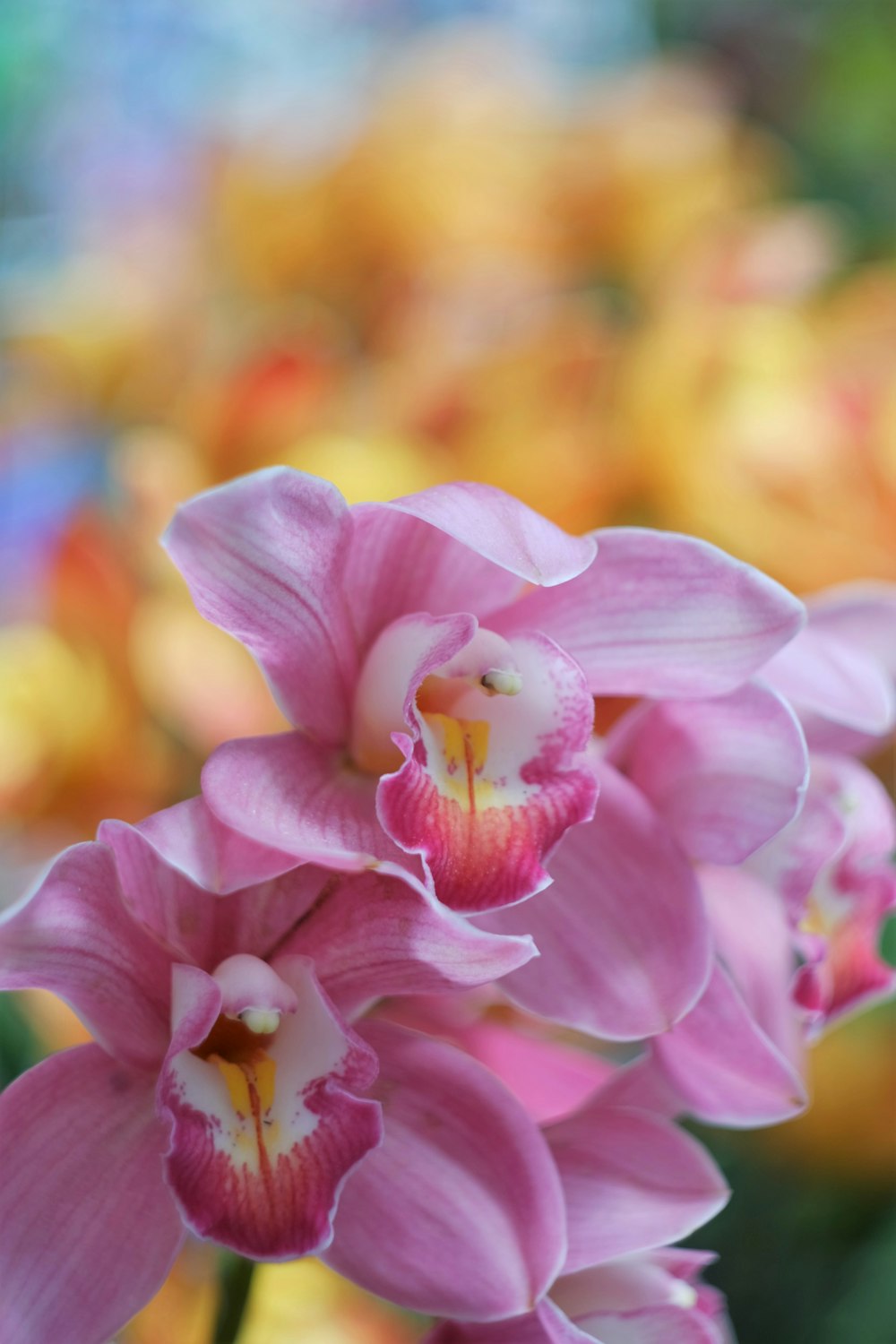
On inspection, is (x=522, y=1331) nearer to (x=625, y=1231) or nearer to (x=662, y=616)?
(x=625, y=1231)

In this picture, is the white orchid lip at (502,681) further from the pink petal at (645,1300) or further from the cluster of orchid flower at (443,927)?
the pink petal at (645,1300)

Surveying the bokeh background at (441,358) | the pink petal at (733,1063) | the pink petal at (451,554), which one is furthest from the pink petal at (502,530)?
the bokeh background at (441,358)

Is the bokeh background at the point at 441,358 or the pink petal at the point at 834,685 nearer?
the pink petal at the point at 834,685

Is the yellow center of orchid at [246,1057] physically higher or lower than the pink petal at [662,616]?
lower

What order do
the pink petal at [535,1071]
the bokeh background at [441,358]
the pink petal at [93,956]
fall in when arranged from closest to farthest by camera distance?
1. the pink petal at [93,956]
2. the pink petal at [535,1071]
3. the bokeh background at [441,358]

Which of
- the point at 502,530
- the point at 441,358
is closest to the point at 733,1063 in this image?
the point at 502,530

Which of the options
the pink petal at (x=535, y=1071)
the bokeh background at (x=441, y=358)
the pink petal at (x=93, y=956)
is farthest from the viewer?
the bokeh background at (x=441, y=358)
